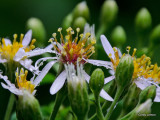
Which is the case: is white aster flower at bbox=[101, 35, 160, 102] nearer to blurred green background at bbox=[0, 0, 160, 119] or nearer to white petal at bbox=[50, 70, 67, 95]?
white petal at bbox=[50, 70, 67, 95]

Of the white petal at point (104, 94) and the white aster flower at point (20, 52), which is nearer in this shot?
the white petal at point (104, 94)

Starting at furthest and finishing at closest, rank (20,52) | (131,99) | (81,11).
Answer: (81,11), (20,52), (131,99)

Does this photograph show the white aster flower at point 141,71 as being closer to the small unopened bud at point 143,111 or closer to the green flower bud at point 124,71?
the green flower bud at point 124,71

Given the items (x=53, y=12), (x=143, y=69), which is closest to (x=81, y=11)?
(x=143, y=69)

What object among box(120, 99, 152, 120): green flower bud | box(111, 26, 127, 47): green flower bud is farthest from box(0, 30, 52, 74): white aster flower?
box(111, 26, 127, 47): green flower bud

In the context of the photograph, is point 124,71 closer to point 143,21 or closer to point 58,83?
point 58,83

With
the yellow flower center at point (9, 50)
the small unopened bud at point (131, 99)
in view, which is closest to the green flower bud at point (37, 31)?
the yellow flower center at point (9, 50)
